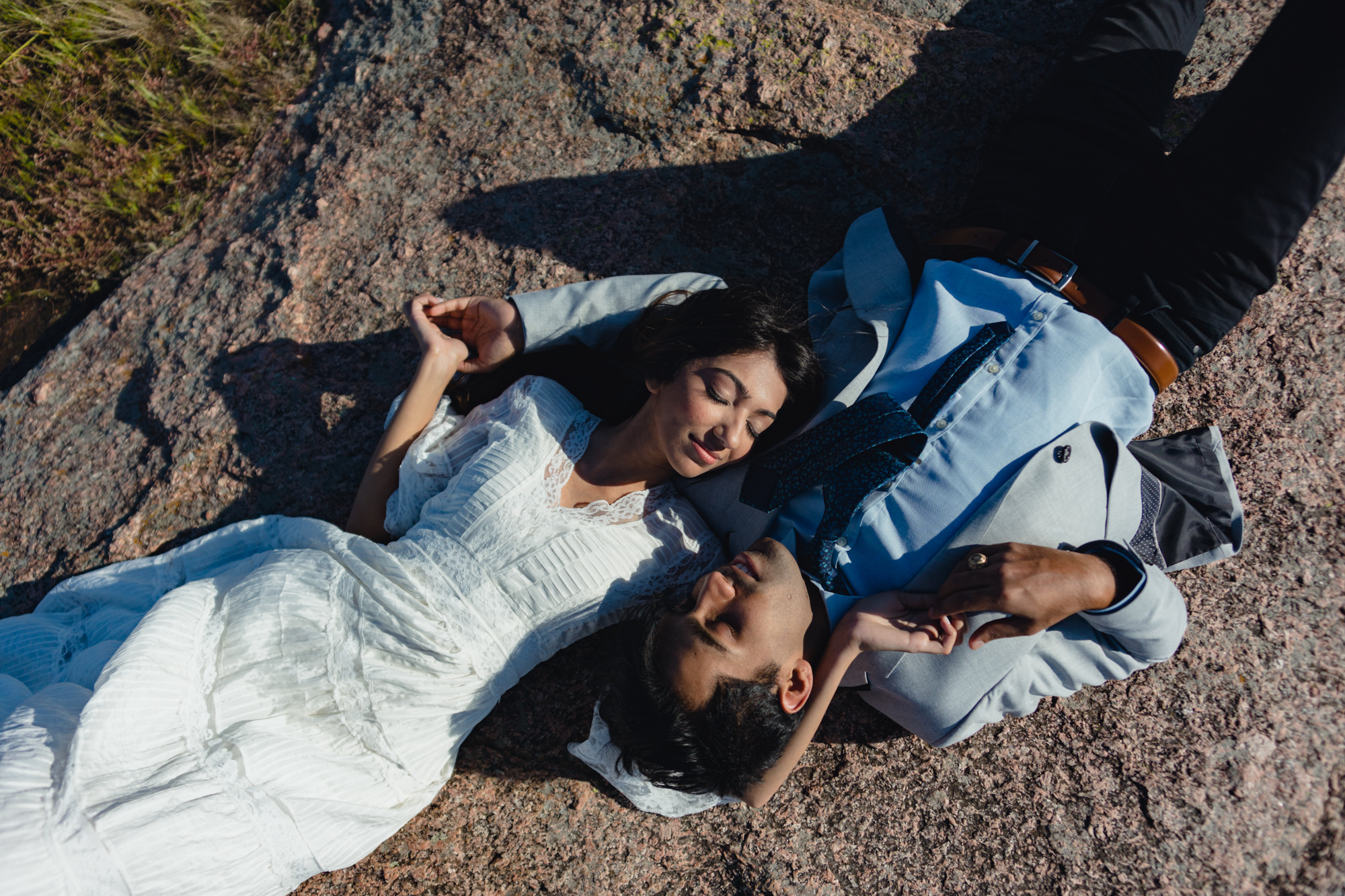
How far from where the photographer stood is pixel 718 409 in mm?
2318

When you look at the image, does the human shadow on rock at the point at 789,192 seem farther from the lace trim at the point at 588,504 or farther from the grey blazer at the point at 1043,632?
the grey blazer at the point at 1043,632

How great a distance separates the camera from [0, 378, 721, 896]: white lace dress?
78.7 inches

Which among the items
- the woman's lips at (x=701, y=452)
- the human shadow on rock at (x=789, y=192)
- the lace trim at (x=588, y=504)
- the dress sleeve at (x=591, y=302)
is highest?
the human shadow on rock at (x=789, y=192)

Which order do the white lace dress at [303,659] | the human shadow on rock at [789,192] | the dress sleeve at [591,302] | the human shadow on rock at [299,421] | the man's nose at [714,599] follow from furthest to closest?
the human shadow on rock at [789,192], the human shadow on rock at [299,421], the dress sleeve at [591,302], the man's nose at [714,599], the white lace dress at [303,659]

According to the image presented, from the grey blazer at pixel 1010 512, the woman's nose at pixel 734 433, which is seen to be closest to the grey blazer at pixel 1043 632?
the grey blazer at pixel 1010 512

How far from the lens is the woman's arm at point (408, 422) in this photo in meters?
2.64

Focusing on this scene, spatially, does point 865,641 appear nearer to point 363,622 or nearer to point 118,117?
point 363,622

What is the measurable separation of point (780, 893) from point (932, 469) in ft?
5.01

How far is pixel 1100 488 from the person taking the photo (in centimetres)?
224

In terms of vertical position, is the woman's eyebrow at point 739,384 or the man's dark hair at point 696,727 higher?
the woman's eyebrow at point 739,384

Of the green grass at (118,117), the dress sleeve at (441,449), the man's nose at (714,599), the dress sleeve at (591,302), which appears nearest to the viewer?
the man's nose at (714,599)

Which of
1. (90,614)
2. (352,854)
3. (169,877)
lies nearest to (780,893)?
(352,854)

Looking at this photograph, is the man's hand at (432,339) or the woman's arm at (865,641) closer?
the woman's arm at (865,641)

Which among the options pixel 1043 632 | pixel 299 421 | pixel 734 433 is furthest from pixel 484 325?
pixel 1043 632
